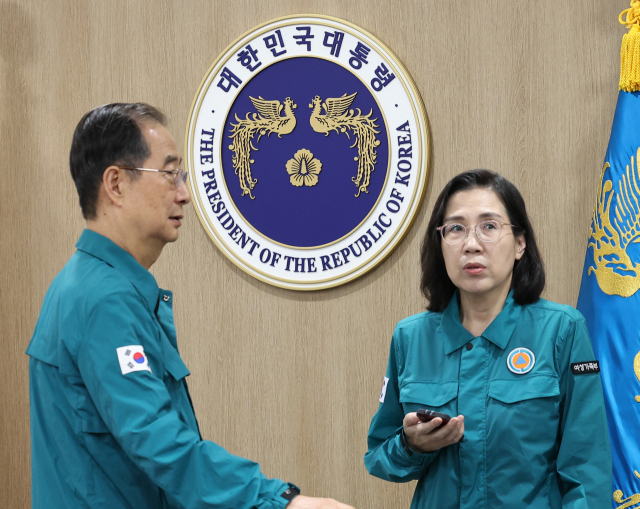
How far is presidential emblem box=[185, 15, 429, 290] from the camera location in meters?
2.55

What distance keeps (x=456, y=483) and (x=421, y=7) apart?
1.70 metres

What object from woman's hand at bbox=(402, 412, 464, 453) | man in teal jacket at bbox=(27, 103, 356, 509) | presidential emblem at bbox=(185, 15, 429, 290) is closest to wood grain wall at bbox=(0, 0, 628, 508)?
presidential emblem at bbox=(185, 15, 429, 290)

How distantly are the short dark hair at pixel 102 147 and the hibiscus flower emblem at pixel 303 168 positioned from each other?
1.26 m

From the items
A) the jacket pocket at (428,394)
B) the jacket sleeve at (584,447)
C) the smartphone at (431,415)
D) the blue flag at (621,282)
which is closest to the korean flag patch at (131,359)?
the smartphone at (431,415)

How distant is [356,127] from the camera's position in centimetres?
260

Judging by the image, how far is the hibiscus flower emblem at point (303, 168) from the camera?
267cm

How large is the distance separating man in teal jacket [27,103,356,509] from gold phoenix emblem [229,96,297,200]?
4.05 ft

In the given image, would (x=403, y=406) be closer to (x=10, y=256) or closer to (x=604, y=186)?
(x=604, y=186)

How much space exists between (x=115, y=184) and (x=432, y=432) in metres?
0.86

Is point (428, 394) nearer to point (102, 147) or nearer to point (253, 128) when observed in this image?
point (102, 147)

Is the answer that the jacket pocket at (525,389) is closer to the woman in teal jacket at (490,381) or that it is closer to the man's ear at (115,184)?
the woman in teal jacket at (490,381)

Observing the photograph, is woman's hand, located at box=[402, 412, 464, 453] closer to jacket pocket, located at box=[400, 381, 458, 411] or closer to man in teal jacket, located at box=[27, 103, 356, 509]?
jacket pocket, located at box=[400, 381, 458, 411]

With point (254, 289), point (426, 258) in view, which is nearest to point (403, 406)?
point (426, 258)

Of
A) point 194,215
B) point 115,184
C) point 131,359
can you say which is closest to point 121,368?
point 131,359
